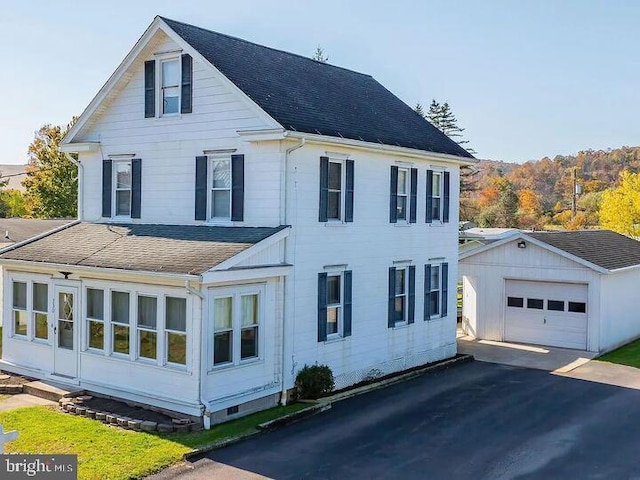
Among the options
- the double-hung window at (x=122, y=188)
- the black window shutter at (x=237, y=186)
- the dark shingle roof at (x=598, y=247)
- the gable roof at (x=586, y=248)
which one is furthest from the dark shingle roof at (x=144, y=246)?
the dark shingle roof at (x=598, y=247)

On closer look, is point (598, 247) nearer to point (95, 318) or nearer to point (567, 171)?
point (95, 318)

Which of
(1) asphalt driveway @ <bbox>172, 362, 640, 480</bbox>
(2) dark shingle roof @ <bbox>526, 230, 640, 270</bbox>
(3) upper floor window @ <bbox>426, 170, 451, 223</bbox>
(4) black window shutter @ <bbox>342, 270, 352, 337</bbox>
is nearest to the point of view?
(1) asphalt driveway @ <bbox>172, 362, 640, 480</bbox>

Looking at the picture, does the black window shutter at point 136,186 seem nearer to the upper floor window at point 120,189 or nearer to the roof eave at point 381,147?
the upper floor window at point 120,189

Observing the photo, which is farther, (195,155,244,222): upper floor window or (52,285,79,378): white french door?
(195,155,244,222): upper floor window

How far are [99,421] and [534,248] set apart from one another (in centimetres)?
1598

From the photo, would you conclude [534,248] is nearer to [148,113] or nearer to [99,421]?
[148,113]

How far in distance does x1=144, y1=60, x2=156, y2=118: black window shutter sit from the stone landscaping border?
7.70 metres

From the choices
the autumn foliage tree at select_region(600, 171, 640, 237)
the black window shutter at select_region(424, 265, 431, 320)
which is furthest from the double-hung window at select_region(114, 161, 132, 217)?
the autumn foliage tree at select_region(600, 171, 640, 237)

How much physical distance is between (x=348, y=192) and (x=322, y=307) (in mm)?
3051

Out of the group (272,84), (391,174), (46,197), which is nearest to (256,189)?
(272,84)

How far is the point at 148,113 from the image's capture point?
1830cm

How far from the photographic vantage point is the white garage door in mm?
24031

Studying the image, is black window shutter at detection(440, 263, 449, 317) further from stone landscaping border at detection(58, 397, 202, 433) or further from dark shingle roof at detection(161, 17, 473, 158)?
stone landscaping border at detection(58, 397, 202, 433)

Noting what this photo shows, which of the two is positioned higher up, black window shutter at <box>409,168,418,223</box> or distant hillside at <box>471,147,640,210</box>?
distant hillside at <box>471,147,640,210</box>
